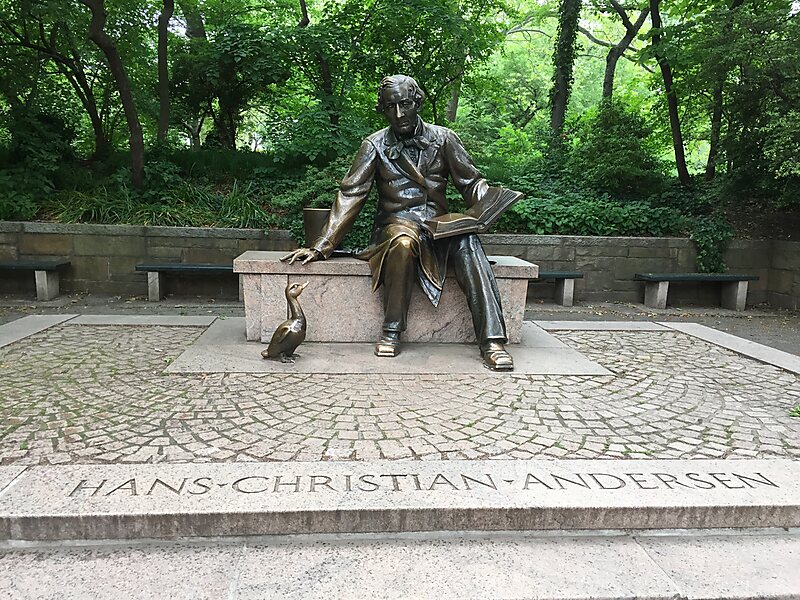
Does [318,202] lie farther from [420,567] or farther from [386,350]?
[420,567]

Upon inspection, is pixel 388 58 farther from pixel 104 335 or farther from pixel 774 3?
pixel 104 335

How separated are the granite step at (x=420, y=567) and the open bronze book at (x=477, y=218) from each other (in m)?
2.74

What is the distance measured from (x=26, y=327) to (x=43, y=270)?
8.95ft

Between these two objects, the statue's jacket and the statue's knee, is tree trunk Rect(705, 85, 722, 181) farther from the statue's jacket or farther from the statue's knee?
the statue's knee

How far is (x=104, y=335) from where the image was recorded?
530 cm

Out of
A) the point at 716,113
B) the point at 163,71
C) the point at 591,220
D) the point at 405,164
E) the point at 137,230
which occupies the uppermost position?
the point at 163,71

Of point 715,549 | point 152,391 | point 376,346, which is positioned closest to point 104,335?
point 152,391

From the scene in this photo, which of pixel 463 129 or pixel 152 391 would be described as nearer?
pixel 152 391

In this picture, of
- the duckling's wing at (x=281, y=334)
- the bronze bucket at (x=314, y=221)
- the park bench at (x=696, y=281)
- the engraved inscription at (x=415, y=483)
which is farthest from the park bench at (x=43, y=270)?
the park bench at (x=696, y=281)

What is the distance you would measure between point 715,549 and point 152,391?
3.29 m

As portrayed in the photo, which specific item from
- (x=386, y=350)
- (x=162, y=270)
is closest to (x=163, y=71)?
(x=162, y=270)

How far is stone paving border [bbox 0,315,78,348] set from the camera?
504 centimetres

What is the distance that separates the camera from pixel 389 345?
15.4ft

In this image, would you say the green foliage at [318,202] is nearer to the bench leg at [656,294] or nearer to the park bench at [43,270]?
the park bench at [43,270]
